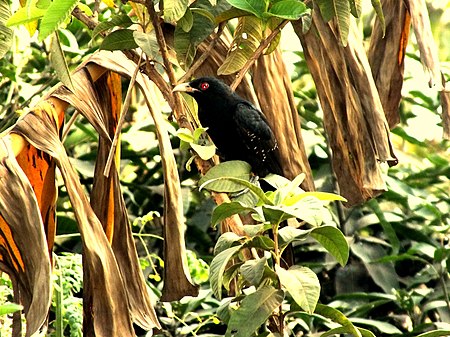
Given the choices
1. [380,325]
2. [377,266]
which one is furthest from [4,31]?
[377,266]

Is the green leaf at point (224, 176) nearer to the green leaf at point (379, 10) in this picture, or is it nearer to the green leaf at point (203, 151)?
the green leaf at point (203, 151)

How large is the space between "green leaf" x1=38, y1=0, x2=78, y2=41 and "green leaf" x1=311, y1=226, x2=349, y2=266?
76cm

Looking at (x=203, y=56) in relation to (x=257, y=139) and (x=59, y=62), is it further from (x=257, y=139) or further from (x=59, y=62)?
(x=257, y=139)

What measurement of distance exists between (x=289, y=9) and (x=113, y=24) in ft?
1.62

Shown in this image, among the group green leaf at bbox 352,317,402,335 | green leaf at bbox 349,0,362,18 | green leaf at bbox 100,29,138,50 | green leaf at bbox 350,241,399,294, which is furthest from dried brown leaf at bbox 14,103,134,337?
green leaf at bbox 350,241,399,294

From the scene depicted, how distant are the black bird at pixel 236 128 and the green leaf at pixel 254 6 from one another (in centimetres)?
86

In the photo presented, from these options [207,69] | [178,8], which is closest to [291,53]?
[207,69]

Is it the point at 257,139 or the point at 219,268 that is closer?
the point at 219,268

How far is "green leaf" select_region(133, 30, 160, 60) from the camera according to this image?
238 centimetres

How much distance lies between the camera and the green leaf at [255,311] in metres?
2.13

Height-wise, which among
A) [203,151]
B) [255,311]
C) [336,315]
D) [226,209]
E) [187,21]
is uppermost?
[187,21]

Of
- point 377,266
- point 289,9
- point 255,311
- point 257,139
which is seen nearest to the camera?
point 255,311

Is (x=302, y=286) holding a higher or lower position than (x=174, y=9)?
lower

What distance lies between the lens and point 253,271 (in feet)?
7.06
